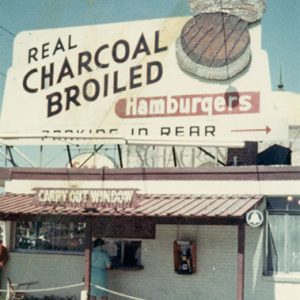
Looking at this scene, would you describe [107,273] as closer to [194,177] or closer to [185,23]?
[194,177]

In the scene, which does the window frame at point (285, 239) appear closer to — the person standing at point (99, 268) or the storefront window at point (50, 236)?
the person standing at point (99, 268)

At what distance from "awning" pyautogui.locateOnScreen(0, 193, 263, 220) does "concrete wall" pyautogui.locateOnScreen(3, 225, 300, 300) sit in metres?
0.92

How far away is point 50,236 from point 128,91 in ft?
16.2

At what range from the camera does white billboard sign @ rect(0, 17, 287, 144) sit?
635 inches

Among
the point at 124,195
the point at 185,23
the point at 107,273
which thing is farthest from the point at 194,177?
the point at 185,23

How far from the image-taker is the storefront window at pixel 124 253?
15078 mm

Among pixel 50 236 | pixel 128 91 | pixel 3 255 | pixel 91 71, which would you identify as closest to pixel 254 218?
pixel 50 236

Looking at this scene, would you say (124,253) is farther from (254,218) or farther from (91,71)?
(91,71)

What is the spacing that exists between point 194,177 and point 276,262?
2.85m

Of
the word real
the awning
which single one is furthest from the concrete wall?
the word real

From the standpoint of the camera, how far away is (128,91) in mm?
17688

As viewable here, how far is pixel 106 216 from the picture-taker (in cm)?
1328

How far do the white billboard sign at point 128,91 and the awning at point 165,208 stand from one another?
5.42 ft

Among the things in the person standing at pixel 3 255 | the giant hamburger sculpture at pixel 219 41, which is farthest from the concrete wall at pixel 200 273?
the giant hamburger sculpture at pixel 219 41
